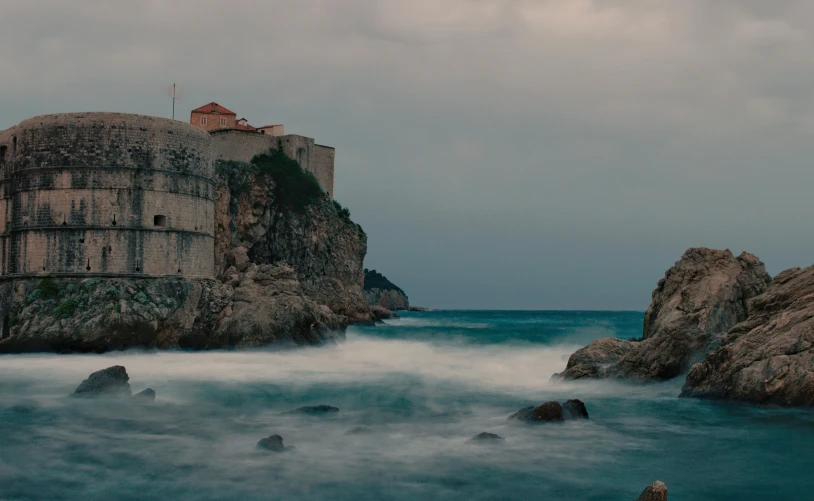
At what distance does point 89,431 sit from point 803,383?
11.7 m

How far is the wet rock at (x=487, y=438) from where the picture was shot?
40.0ft

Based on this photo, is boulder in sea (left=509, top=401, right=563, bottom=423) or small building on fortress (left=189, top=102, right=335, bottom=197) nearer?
boulder in sea (left=509, top=401, right=563, bottom=423)

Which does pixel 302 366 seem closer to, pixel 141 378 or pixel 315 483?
pixel 141 378

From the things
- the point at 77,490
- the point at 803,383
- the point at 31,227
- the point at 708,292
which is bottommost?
the point at 77,490

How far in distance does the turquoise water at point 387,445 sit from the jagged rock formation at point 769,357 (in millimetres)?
405

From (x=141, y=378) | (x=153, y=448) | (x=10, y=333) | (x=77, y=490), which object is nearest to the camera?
(x=77, y=490)

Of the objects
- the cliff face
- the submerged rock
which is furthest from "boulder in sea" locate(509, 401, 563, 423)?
the cliff face

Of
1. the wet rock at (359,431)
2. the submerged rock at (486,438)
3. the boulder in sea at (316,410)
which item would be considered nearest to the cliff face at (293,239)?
the boulder in sea at (316,410)

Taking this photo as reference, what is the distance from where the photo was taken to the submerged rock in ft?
40.0

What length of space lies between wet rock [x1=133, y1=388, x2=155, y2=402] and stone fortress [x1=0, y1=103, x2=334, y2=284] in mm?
10202

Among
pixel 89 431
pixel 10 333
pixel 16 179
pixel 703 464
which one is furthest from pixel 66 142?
pixel 703 464

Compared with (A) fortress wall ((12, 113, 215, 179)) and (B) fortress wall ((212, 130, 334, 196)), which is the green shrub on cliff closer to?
(B) fortress wall ((212, 130, 334, 196))

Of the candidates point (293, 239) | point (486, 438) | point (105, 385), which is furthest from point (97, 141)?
point (293, 239)

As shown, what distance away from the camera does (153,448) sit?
1197 centimetres
